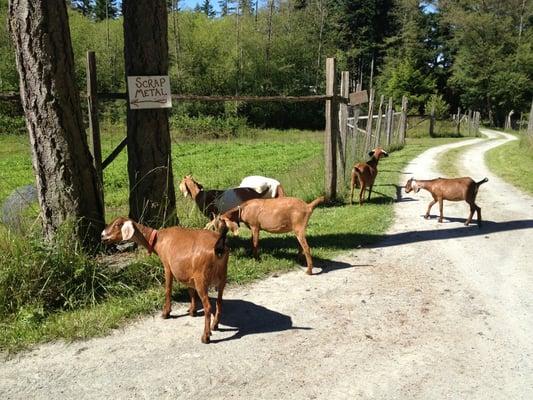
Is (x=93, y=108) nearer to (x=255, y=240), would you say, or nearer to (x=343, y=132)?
(x=255, y=240)

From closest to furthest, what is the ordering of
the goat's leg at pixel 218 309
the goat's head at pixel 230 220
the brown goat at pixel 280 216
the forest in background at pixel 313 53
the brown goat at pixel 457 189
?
the goat's leg at pixel 218 309 < the goat's head at pixel 230 220 < the brown goat at pixel 280 216 < the brown goat at pixel 457 189 < the forest in background at pixel 313 53

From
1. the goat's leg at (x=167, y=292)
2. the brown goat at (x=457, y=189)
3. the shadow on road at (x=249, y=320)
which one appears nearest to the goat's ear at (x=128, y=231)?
the goat's leg at (x=167, y=292)

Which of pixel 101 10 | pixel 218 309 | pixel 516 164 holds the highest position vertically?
pixel 101 10

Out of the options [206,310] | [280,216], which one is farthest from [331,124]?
[206,310]

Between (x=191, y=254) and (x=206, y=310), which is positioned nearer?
(x=206, y=310)

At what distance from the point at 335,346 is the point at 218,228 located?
2.05 metres

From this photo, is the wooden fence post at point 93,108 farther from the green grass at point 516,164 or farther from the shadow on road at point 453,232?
the green grass at point 516,164

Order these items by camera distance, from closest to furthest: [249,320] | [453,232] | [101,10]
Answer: [249,320] → [453,232] → [101,10]

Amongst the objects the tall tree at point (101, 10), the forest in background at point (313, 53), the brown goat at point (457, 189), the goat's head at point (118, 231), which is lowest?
the brown goat at point (457, 189)

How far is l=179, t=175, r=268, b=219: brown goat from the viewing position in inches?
284

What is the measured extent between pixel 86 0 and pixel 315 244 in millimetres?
71545

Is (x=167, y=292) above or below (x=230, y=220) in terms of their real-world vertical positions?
below

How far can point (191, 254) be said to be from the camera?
4.36 meters

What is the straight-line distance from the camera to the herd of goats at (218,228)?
4.30 meters
